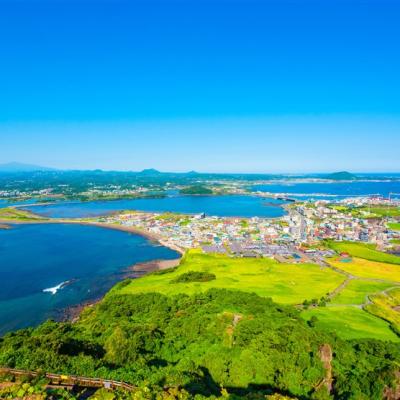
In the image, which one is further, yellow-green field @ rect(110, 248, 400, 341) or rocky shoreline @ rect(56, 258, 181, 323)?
rocky shoreline @ rect(56, 258, 181, 323)

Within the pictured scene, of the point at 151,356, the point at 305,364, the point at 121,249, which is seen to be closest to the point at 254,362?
the point at 305,364

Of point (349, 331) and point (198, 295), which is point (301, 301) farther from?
point (198, 295)

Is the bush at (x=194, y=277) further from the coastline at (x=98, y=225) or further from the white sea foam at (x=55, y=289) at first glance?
the coastline at (x=98, y=225)

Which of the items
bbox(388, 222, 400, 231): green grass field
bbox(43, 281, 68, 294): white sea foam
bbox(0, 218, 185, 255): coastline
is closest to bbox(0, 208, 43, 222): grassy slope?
bbox(0, 218, 185, 255): coastline

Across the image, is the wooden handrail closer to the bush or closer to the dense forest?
the dense forest

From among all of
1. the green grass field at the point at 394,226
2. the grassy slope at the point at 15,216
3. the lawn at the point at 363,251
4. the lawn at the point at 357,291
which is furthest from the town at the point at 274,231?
the grassy slope at the point at 15,216
